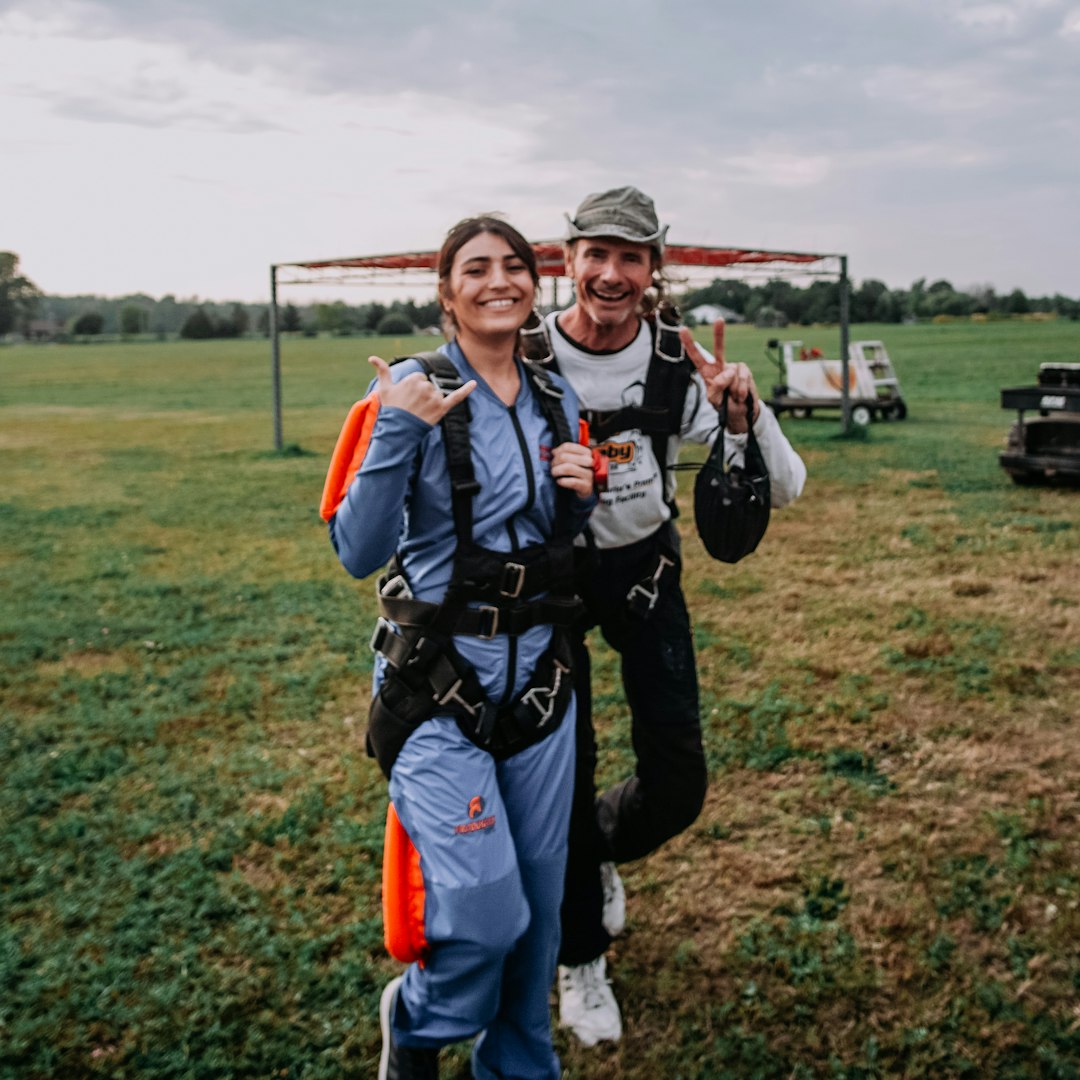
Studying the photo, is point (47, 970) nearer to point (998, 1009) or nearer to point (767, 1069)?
point (767, 1069)

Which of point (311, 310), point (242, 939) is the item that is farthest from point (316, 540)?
point (311, 310)

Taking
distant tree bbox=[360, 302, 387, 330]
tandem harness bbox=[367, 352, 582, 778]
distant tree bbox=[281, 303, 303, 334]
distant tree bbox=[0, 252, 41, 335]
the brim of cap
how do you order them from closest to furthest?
tandem harness bbox=[367, 352, 582, 778] < the brim of cap < distant tree bbox=[360, 302, 387, 330] < distant tree bbox=[281, 303, 303, 334] < distant tree bbox=[0, 252, 41, 335]

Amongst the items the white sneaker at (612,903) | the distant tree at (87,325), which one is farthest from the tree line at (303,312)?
the white sneaker at (612,903)

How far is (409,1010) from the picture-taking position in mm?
2844

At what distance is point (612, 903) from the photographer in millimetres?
4137

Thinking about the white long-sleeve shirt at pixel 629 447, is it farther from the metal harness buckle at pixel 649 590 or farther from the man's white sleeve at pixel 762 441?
Answer: the metal harness buckle at pixel 649 590

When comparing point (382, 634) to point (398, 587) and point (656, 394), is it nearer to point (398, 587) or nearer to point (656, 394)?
point (398, 587)

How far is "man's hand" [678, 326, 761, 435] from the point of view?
3311 millimetres

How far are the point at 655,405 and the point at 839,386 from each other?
21059 millimetres

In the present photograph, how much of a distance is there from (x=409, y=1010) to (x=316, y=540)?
9.55 meters

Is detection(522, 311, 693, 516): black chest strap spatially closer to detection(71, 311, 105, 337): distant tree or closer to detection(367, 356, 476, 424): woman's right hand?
detection(367, 356, 476, 424): woman's right hand

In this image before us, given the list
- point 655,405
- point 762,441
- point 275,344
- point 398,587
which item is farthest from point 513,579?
point 275,344

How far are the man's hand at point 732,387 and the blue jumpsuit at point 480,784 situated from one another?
0.52m

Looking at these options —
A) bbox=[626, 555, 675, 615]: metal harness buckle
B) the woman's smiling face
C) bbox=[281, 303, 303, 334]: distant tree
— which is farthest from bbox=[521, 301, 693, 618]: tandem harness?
bbox=[281, 303, 303, 334]: distant tree
